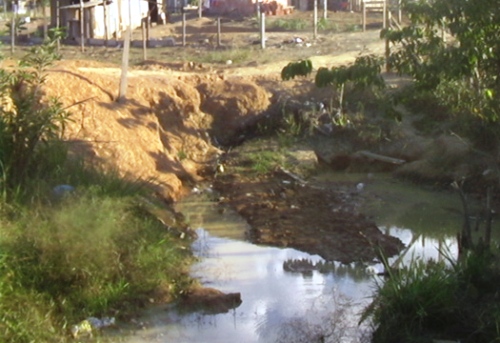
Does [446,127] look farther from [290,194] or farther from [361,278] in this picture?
[361,278]

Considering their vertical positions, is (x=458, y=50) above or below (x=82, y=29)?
below

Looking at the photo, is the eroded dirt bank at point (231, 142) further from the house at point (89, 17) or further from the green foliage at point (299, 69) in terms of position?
the house at point (89, 17)

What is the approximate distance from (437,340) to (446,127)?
8863 millimetres

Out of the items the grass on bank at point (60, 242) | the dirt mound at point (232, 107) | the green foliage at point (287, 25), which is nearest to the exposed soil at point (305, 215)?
the dirt mound at point (232, 107)

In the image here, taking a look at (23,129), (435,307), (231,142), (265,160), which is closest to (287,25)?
(231,142)

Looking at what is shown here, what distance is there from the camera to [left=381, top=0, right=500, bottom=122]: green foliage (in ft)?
27.1

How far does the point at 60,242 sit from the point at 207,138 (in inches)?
311

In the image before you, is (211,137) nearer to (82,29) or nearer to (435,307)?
(82,29)

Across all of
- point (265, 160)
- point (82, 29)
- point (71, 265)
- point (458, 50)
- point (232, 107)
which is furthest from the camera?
point (82, 29)

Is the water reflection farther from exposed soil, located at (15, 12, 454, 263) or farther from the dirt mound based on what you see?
the dirt mound

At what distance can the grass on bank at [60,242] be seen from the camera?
869 cm

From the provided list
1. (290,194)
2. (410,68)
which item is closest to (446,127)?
(290,194)

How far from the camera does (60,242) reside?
898cm

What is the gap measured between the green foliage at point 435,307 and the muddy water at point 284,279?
48 centimetres
